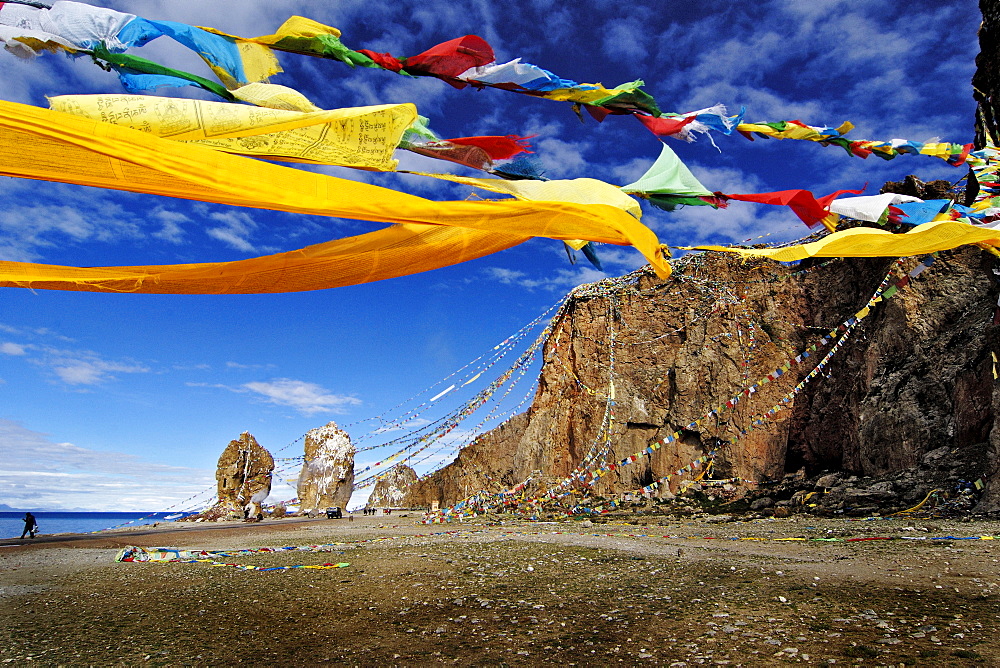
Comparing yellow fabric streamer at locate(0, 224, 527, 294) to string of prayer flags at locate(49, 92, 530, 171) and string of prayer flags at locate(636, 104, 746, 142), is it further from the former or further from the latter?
string of prayer flags at locate(636, 104, 746, 142)

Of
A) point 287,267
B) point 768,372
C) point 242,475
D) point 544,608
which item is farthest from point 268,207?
point 242,475

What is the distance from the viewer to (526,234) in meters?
4.41

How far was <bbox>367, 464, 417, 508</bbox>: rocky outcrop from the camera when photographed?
130 ft

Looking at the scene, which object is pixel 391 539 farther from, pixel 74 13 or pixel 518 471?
pixel 518 471

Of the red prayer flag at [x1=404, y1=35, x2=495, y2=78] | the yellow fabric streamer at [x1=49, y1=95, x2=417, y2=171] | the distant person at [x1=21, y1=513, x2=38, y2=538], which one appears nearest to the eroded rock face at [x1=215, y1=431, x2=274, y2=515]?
the distant person at [x1=21, y1=513, x2=38, y2=538]

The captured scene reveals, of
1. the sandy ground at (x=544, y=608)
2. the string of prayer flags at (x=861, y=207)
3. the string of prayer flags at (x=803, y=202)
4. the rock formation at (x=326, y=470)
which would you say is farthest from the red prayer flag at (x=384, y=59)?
the rock formation at (x=326, y=470)

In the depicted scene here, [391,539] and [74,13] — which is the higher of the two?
[74,13]

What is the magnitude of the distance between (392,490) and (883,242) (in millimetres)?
39221

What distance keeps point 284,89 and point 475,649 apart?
4.32 meters

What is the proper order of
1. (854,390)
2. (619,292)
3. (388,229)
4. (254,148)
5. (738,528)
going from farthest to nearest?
(619,292) < (854,390) < (738,528) < (388,229) < (254,148)

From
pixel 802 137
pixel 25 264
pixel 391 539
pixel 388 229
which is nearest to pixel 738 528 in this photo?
pixel 391 539

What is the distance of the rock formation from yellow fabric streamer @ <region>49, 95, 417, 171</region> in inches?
1058

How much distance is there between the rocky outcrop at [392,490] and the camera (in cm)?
3972

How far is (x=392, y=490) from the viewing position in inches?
1601
